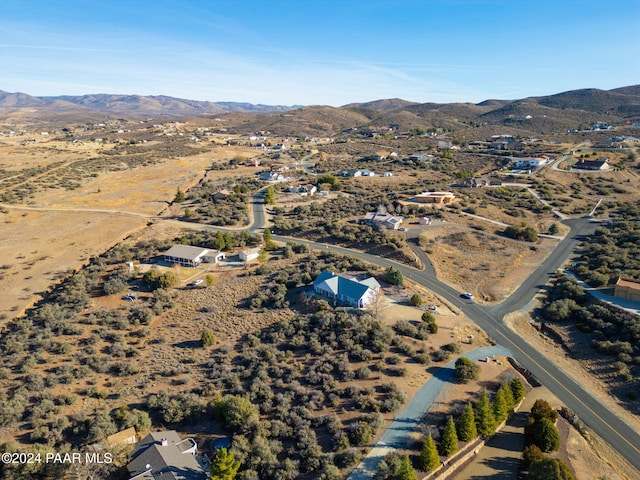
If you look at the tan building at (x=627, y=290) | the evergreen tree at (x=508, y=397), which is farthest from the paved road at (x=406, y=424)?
the tan building at (x=627, y=290)

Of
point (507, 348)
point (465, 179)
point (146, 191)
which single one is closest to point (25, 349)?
point (507, 348)

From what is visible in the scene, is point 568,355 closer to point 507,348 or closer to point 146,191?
point 507,348

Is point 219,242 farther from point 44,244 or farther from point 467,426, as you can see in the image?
point 467,426

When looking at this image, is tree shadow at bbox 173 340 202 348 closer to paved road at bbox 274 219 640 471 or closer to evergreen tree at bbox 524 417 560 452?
paved road at bbox 274 219 640 471

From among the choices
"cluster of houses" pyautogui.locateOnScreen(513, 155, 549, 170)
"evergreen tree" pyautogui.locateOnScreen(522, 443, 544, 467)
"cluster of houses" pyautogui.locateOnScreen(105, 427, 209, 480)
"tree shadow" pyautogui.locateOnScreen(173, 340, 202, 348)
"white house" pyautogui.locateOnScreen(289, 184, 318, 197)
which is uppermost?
"cluster of houses" pyautogui.locateOnScreen(513, 155, 549, 170)

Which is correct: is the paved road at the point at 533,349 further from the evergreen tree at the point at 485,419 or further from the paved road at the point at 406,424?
the evergreen tree at the point at 485,419

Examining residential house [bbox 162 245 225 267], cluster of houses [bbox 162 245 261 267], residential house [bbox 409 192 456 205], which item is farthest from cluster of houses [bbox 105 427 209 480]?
residential house [bbox 409 192 456 205]
